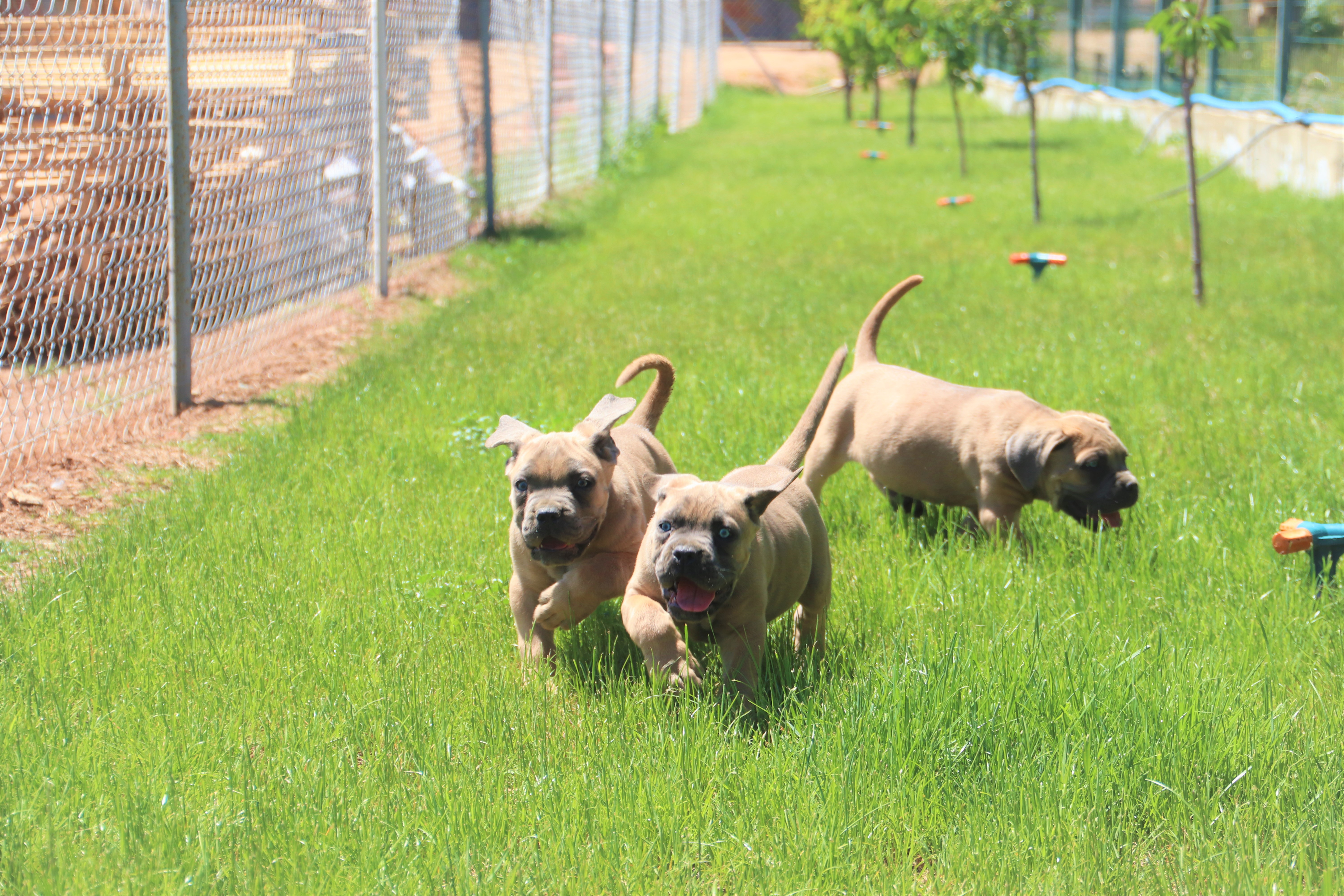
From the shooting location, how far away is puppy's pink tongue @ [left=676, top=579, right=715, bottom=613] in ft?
11.0

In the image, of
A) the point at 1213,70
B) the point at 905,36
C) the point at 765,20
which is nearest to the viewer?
the point at 905,36

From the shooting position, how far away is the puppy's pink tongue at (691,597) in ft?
11.0

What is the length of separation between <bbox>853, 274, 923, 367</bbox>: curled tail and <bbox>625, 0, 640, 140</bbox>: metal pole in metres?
16.7

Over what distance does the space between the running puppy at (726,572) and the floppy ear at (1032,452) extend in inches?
44.6

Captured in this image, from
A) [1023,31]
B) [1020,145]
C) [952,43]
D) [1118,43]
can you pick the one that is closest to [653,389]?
[1023,31]

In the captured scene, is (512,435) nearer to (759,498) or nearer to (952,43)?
(759,498)

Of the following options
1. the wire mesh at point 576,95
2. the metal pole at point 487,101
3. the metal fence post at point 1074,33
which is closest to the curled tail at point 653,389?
the metal pole at point 487,101

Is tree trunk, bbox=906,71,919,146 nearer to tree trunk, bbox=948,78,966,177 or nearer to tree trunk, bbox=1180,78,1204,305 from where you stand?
tree trunk, bbox=948,78,966,177

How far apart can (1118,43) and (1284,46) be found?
31.9 feet

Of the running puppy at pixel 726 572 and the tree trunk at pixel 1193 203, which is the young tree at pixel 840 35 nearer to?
the tree trunk at pixel 1193 203

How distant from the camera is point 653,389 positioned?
488 cm

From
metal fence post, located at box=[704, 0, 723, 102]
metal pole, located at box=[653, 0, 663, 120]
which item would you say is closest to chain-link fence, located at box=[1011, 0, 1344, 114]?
metal pole, located at box=[653, 0, 663, 120]

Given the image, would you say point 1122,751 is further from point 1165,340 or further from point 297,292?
point 297,292

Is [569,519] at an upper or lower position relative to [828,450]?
upper
